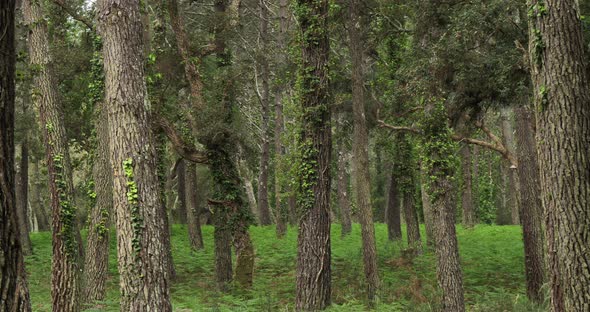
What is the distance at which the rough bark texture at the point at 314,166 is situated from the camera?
12.0m

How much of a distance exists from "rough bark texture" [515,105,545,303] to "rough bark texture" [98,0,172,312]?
9.61 metres

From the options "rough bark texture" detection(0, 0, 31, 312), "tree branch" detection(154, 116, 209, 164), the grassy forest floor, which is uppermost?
"tree branch" detection(154, 116, 209, 164)

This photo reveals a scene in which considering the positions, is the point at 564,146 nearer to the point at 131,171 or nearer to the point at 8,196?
the point at 131,171

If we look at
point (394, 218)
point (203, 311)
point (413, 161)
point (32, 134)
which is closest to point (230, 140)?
point (203, 311)

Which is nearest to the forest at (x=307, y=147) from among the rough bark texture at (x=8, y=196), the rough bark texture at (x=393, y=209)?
the rough bark texture at (x=8, y=196)

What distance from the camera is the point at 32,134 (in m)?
22.8

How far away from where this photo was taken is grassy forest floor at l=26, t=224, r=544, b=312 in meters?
13.7

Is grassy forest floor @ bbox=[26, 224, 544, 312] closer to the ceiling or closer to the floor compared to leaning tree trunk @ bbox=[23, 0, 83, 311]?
closer to the floor

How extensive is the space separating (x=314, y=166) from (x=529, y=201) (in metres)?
5.86

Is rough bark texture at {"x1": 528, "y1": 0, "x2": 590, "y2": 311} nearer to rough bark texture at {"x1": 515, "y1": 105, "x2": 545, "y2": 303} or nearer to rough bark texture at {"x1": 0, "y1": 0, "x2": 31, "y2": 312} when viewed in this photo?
rough bark texture at {"x1": 0, "y1": 0, "x2": 31, "y2": 312}

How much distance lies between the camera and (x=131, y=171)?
27.8 feet

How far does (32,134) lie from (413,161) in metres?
14.4

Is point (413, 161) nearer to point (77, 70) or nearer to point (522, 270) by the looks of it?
point (522, 270)

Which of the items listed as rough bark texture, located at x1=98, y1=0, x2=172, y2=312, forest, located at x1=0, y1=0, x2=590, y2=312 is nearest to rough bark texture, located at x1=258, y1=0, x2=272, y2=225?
forest, located at x1=0, y1=0, x2=590, y2=312
